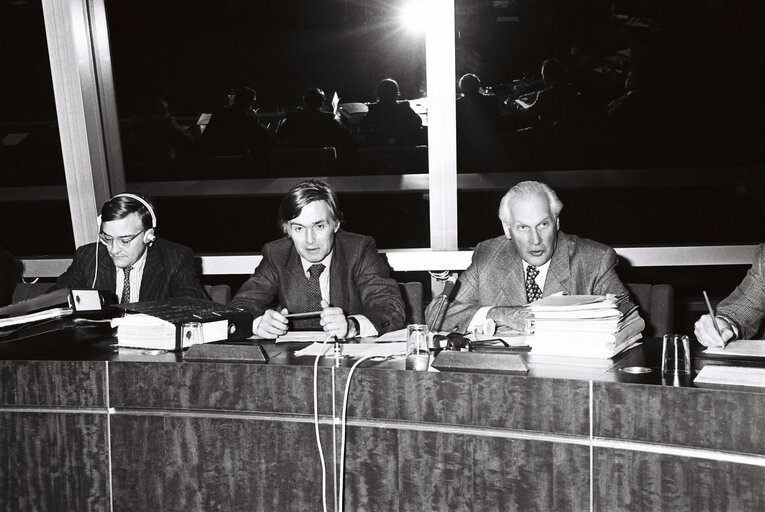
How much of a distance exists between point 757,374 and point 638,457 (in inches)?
13.3

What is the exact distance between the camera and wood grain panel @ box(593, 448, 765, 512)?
170 cm

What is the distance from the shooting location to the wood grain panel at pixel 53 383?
89.4 inches

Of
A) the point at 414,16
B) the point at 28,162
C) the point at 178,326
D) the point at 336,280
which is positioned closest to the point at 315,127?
the point at 414,16

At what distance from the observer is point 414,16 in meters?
4.37

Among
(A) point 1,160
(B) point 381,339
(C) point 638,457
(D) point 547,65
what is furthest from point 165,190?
(C) point 638,457

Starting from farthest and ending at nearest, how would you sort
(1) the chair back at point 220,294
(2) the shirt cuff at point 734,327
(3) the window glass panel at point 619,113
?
(3) the window glass panel at point 619,113 → (1) the chair back at point 220,294 → (2) the shirt cuff at point 734,327

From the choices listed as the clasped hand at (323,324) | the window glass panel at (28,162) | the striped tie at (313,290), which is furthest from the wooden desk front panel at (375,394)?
the window glass panel at (28,162)

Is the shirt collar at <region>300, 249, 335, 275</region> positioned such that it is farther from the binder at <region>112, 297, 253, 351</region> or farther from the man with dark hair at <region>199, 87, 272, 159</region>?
the man with dark hair at <region>199, 87, 272, 159</region>

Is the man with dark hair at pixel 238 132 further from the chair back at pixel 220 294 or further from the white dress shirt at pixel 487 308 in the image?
the white dress shirt at pixel 487 308

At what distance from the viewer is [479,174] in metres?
4.72

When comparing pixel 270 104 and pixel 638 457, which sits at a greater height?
pixel 270 104

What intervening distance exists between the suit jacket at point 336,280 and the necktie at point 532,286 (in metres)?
0.50

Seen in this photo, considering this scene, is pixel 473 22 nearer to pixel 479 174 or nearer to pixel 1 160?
pixel 479 174

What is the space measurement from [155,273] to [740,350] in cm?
221
